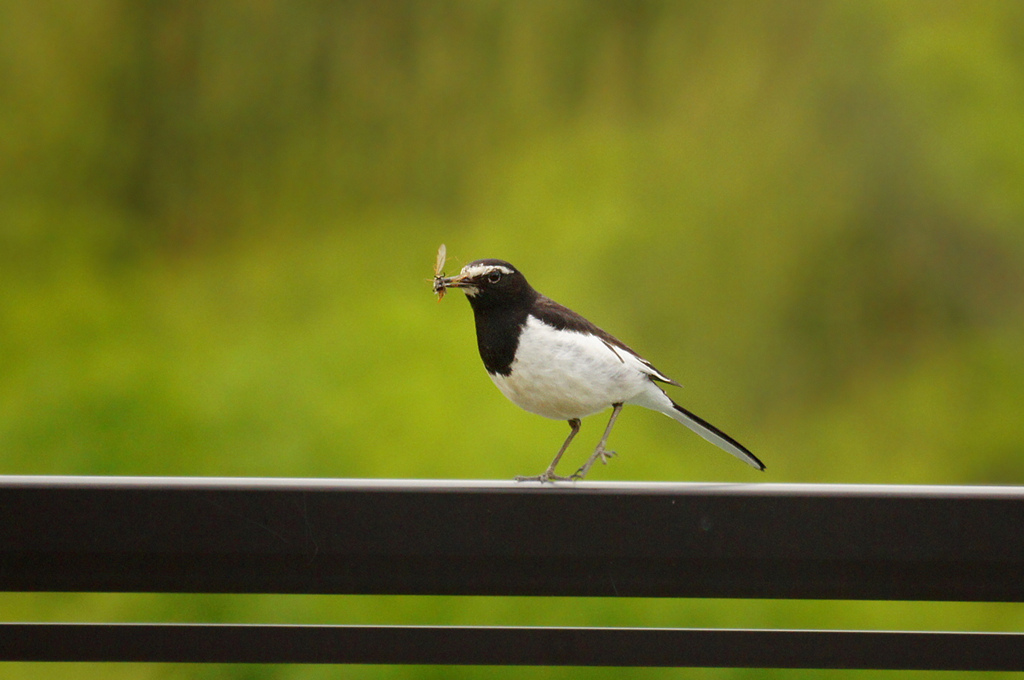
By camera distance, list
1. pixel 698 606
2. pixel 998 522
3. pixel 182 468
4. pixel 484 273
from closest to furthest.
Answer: pixel 998 522
pixel 484 273
pixel 698 606
pixel 182 468

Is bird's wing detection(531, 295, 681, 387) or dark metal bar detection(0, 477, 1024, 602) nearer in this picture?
dark metal bar detection(0, 477, 1024, 602)

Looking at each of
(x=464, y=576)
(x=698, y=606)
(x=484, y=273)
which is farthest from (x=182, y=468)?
(x=464, y=576)

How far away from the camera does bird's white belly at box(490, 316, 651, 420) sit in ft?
2.63

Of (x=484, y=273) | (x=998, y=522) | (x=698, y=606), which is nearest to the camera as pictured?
(x=998, y=522)

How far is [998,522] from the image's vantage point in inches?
22.0

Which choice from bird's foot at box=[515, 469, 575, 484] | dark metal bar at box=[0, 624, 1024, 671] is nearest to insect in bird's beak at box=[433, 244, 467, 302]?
bird's foot at box=[515, 469, 575, 484]

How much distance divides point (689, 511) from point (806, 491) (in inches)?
3.3

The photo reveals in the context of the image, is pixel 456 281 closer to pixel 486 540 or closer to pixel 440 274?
pixel 440 274

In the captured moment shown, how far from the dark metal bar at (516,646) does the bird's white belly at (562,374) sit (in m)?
0.26

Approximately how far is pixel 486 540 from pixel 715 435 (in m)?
0.35

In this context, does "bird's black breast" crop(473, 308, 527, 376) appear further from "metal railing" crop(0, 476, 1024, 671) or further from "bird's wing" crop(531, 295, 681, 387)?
"metal railing" crop(0, 476, 1024, 671)

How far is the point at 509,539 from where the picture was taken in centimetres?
57

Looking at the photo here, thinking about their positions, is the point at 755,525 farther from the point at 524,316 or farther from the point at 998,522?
the point at 524,316

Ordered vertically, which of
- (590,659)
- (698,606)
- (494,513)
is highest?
(494,513)
